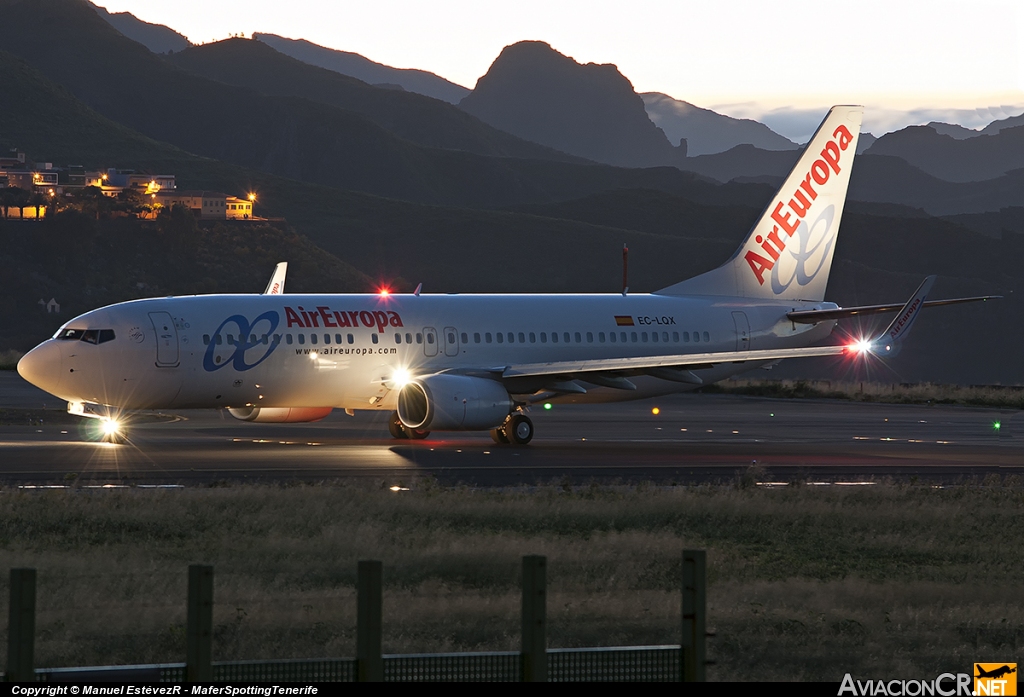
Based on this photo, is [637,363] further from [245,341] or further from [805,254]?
[805,254]

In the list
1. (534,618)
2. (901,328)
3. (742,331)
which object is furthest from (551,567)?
(742,331)

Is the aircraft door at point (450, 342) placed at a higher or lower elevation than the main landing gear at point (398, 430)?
higher

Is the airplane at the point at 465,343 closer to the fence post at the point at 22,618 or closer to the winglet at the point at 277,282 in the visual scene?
the winglet at the point at 277,282

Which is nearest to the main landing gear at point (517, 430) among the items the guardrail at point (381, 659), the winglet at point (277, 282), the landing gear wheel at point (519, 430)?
the landing gear wheel at point (519, 430)

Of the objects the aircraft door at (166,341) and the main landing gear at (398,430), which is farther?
the main landing gear at (398,430)

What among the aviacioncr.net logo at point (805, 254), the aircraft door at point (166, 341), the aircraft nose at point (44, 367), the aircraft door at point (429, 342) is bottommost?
the aircraft nose at point (44, 367)

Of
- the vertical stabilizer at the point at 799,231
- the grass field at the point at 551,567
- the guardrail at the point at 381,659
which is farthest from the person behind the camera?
the vertical stabilizer at the point at 799,231

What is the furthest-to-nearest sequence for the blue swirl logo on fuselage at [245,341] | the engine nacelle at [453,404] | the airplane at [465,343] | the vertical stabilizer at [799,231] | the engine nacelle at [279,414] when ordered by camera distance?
the vertical stabilizer at [799,231], the engine nacelle at [279,414], the engine nacelle at [453,404], the blue swirl logo on fuselage at [245,341], the airplane at [465,343]

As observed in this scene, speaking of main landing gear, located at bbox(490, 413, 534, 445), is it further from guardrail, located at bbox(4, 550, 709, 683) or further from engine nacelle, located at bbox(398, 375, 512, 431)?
guardrail, located at bbox(4, 550, 709, 683)

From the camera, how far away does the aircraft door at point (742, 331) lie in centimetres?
4266

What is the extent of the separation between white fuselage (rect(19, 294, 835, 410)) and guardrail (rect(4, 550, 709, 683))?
25990 mm

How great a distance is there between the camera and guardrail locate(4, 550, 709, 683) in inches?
278

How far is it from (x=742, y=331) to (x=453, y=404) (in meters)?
11.8

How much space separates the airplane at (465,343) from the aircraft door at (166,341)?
0.14ft
